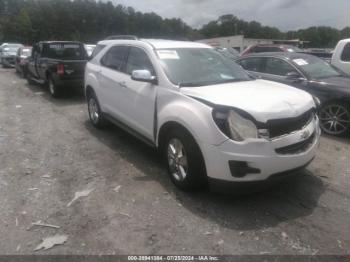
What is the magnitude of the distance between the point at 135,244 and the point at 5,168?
113 inches

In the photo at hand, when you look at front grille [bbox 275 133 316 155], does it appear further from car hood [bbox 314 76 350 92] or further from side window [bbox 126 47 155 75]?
car hood [bbox 314 76 350 92]

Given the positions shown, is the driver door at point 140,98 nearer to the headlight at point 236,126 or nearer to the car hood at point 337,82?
the headlight at point 236,126

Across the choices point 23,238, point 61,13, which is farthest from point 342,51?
point 61,13

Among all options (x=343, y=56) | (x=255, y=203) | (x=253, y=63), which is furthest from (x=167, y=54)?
(x=343, y=56)

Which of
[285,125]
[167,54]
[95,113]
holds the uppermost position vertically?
[167,54]

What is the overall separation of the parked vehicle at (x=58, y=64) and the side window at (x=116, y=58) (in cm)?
391

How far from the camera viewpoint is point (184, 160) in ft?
13.4

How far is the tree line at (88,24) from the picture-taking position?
69356 millimetres

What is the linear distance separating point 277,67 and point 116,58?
3.65m

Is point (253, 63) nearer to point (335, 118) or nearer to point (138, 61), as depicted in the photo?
point (335, 118)

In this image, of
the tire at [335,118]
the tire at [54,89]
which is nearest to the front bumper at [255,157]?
the tire at [335,118]

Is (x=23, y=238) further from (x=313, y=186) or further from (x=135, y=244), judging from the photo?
(x=313, y=186)

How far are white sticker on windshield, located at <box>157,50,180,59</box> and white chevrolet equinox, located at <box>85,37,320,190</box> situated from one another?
0.05 ft

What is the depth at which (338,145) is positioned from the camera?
6.15 metres
